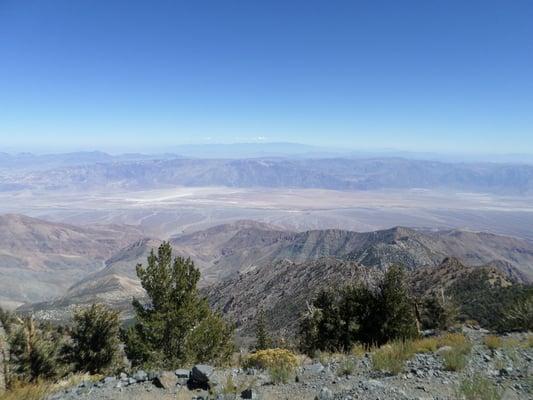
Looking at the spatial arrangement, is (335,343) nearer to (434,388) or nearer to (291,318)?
(434,388)

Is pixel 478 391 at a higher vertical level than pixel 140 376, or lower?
higher

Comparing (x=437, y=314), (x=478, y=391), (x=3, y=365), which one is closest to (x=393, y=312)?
(x=437, y=314)

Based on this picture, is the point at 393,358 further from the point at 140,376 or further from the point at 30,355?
the point at 30,355

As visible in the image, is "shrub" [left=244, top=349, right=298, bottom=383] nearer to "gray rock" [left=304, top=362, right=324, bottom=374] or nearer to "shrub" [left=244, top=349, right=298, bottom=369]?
"shrub" [left=244, top=349, right=298, bottom=369]

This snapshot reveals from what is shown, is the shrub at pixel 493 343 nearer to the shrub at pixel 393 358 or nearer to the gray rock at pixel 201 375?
the shrub at pixel 393 358

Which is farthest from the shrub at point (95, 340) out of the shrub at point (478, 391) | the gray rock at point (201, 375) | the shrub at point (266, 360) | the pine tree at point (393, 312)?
the shrub at point (478, 391)
